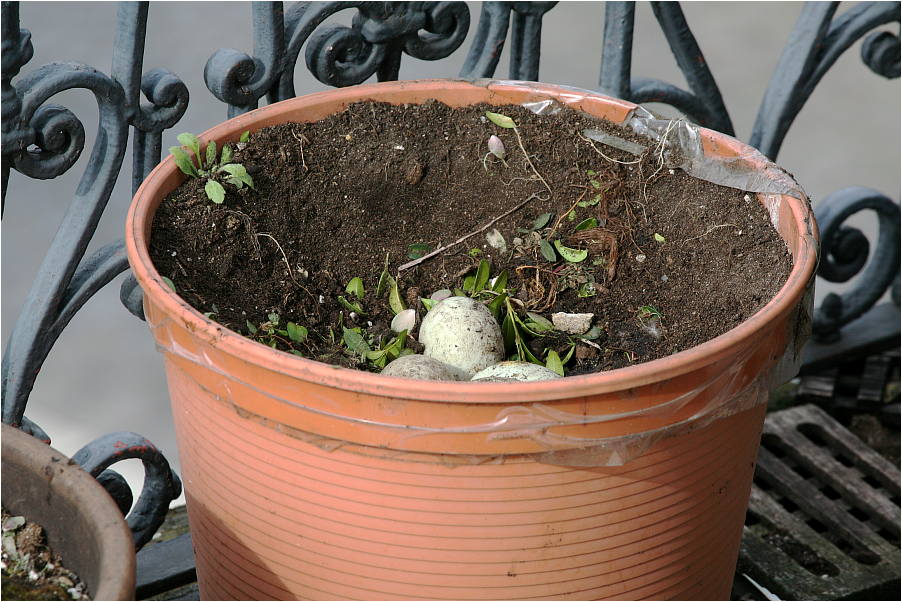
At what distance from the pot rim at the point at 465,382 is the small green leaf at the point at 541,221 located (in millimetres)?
396

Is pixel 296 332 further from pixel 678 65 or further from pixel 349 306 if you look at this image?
pixel 678 65

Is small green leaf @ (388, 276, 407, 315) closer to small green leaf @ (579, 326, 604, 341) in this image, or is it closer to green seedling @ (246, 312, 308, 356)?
green seedling @ (246, 312, 308, 356)

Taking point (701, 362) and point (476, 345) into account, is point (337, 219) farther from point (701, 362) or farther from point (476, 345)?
point (701, 362)

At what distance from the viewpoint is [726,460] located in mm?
1234

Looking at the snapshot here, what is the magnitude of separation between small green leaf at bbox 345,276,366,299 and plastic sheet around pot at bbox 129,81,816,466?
0.37m

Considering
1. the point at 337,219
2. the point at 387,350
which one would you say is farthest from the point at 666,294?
the point at 337,219

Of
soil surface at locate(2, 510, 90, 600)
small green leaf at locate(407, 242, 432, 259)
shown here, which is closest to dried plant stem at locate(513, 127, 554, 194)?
small green leaf at locate(407, 242, 432, 259)

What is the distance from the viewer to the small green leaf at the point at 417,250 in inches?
64.2

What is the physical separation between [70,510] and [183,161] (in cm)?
57

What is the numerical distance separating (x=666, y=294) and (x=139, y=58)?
0.90m

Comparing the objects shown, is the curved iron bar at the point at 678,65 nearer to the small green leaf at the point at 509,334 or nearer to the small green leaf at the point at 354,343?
the small green leaf at the point at 509,334

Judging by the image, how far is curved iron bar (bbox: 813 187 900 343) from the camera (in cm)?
219

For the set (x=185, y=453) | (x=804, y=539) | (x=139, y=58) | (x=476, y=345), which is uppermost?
(x=139, y=58)

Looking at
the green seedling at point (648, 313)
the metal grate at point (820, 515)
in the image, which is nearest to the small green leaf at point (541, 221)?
the green seedling at point (648, 313)
